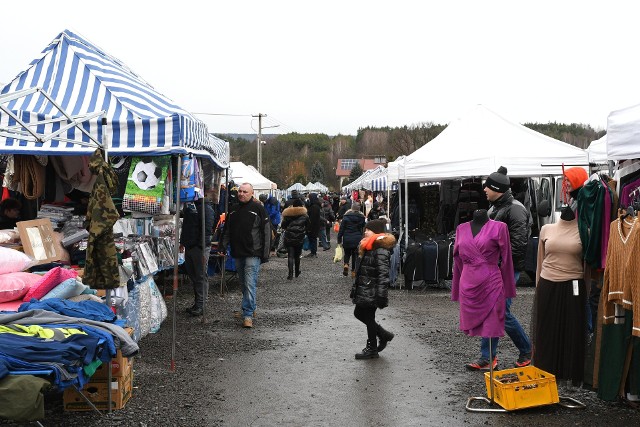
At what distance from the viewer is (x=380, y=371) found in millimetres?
7305

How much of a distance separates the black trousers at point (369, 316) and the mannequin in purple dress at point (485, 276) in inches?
61.4

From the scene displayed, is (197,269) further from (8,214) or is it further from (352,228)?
(352,228)

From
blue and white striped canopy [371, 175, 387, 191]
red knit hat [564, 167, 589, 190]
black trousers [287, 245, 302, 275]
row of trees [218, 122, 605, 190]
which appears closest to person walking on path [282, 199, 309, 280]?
black trousers [287, 245, 302, 275]

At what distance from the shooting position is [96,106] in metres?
8.11

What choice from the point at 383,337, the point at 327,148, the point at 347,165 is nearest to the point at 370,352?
the point at 383,337

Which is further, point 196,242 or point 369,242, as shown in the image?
point 196,242

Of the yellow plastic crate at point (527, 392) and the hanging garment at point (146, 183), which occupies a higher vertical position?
the hanging garment at point (146, 183)

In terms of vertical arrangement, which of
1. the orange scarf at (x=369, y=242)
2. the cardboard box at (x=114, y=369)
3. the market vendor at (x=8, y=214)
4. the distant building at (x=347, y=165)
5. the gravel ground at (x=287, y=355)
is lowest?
the gravel ground at (x=287, y=355)

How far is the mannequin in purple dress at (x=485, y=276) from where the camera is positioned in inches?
243

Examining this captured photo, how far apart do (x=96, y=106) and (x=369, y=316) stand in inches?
155

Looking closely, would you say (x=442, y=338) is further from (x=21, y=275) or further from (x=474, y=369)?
(x=21, y=275)

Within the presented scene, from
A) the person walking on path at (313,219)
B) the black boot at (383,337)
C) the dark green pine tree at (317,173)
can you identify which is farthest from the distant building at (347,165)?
the black boot at (383,337)

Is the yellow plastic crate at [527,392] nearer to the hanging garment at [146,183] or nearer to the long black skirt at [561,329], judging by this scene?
the long black skirt at [561,329]

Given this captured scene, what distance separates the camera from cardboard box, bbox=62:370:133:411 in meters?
5.74
